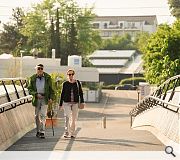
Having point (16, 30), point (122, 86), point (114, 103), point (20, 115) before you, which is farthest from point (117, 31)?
point (20, 115)

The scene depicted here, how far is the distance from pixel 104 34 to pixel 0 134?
586 feet

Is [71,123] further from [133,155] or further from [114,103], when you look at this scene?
[114,103]

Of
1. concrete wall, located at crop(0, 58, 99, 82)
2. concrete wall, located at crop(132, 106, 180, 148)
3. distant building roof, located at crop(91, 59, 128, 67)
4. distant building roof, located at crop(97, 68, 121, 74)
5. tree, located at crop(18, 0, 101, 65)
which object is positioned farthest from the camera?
distant building roof, located at crop(91, 59, 128, 67)

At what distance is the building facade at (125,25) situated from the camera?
186 m

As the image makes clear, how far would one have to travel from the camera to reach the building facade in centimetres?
18588

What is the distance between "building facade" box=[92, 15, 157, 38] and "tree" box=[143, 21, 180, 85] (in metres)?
143

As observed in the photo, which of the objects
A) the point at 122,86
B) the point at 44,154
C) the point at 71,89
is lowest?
the point at 122,86

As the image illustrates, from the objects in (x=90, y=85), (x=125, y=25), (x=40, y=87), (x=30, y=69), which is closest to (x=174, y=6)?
(x=90, y=85)

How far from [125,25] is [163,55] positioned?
152 metres

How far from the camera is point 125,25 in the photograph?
190 metres

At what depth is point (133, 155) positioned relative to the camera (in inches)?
380

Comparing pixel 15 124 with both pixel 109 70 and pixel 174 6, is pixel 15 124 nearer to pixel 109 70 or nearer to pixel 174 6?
pixel 174 6

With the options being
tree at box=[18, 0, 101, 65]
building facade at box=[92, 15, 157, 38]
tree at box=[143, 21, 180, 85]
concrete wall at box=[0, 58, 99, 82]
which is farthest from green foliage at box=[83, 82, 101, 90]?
building facade at box=[92, 15, 157, 38]

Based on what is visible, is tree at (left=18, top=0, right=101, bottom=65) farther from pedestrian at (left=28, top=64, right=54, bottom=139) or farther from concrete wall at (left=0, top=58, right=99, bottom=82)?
pedestrian at (left=28, top=64, right=54, bottom=139)
